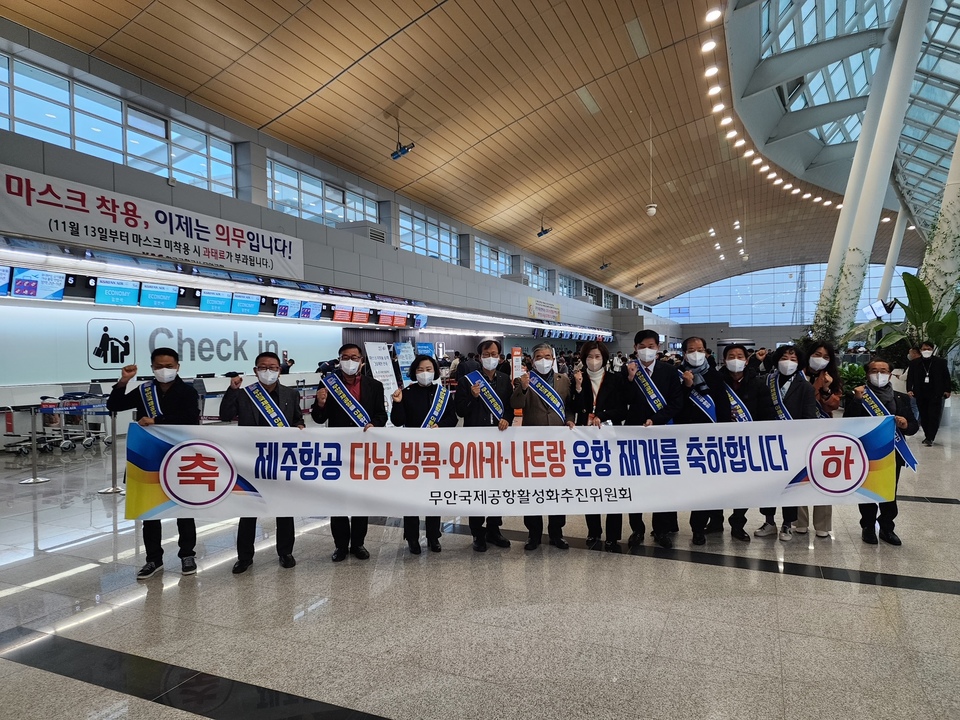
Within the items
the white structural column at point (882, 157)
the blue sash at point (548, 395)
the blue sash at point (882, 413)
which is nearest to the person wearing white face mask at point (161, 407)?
the blue sash at point (548, 395)

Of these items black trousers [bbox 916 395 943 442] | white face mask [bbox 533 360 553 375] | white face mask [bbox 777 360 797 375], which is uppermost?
white face mask [bbox 533 360 553 375]

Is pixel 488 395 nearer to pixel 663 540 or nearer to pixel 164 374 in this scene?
pixel 663 540

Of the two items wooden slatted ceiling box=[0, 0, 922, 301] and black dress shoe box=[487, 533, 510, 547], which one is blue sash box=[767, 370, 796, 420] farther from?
wooden slatted ceiling box=[0, 0, 922, 301]

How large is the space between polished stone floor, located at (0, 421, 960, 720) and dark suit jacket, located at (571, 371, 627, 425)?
110cm

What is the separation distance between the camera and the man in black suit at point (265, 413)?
421cm

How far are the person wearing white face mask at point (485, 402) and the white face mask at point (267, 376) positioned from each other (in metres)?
1.46

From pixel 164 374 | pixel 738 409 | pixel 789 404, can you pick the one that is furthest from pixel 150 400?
pixel 789 404

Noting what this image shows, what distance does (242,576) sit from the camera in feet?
13.3

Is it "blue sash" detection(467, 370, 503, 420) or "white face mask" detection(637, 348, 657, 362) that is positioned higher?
"white face mask" detection(637, 348, 657, 362)

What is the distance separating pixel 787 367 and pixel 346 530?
398cm

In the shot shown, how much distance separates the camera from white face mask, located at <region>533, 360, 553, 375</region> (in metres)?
4.71

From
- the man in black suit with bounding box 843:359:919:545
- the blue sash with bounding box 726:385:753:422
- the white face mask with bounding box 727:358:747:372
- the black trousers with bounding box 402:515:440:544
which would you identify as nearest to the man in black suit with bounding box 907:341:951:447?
the man in black suit with bounding box 843:359:919:545

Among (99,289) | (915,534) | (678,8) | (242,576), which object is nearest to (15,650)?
(242,576)

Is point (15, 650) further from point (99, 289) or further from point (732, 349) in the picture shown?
point (99, 289)
